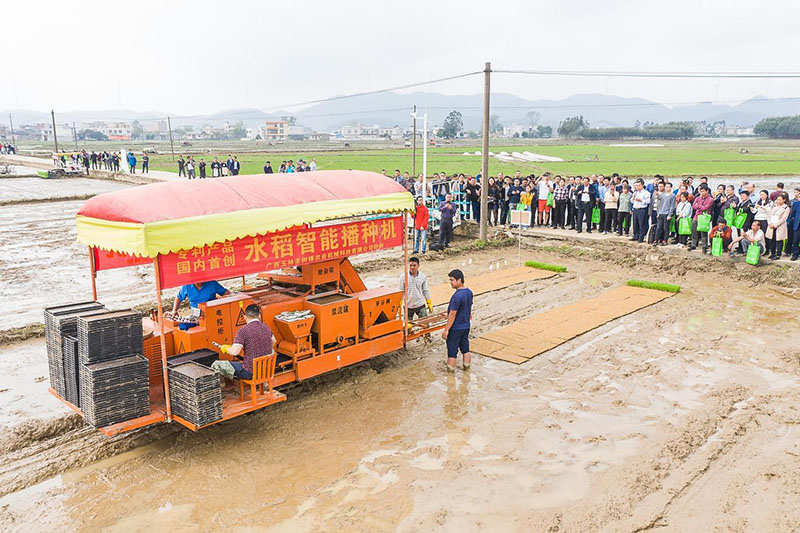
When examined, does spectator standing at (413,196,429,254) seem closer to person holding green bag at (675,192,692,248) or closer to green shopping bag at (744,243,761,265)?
person holding green bag at (675,192,692,248)

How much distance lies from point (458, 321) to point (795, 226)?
34.6ft

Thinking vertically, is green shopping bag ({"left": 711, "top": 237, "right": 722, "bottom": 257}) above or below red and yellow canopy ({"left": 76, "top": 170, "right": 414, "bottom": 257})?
below

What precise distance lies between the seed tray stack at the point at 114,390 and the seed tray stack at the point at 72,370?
0.22 metres

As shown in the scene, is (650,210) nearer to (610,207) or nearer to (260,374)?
(610,207)

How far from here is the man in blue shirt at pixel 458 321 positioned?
9.09 m

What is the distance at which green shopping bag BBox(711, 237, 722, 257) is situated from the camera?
50.7 feet

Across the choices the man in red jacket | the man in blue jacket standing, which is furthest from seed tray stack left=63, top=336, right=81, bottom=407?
the man in blue jacket standing

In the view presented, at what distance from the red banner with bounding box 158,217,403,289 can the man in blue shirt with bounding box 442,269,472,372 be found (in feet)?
4.29

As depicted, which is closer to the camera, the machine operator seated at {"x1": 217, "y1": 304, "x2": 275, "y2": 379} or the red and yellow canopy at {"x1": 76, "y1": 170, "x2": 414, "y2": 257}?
the red and yellow canopy at {"x1": 76, "y1": 170, "x2": 414, "y2": 257}

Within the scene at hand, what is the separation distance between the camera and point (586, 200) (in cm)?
1925

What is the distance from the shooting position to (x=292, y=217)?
7.68 metres

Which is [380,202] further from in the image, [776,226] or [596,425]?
[776,226]

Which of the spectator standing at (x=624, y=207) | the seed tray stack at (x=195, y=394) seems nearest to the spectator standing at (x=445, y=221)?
the spectator standing at (x=624, y=207)

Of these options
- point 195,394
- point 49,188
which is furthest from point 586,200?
point 49,188
